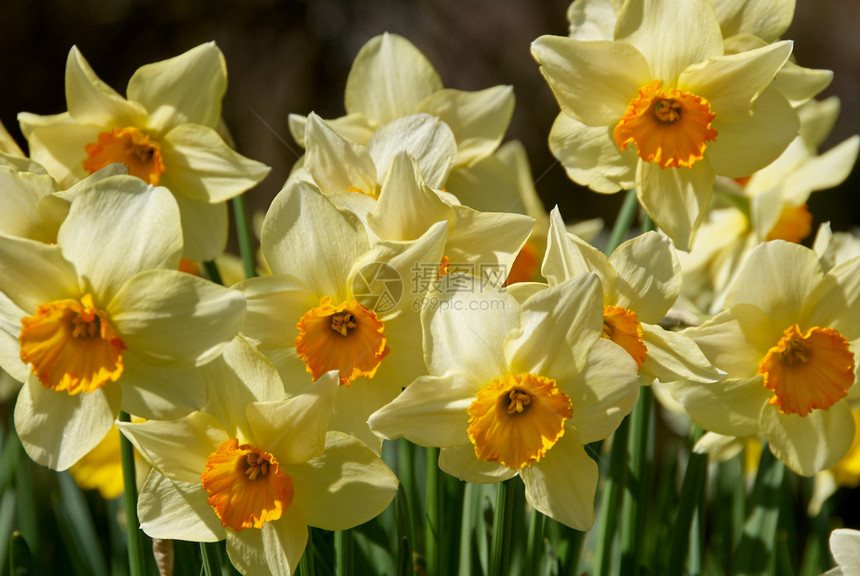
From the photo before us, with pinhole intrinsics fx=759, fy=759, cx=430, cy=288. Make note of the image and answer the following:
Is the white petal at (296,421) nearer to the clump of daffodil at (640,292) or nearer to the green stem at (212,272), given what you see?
the clump of daffodil at (640,292)

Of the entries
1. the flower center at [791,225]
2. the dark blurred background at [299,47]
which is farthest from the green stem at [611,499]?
the dark blurred background at [299,47]

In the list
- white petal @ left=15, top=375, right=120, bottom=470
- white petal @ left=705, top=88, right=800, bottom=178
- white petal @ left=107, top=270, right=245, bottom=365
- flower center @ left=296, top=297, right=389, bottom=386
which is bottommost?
white petal @ left=15, top=375, right=120, bottom=470

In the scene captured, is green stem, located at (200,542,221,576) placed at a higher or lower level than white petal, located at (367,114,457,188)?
lower

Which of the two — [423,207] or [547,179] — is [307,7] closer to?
[547,179]

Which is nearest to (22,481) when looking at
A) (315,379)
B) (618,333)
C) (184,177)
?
(184,177)

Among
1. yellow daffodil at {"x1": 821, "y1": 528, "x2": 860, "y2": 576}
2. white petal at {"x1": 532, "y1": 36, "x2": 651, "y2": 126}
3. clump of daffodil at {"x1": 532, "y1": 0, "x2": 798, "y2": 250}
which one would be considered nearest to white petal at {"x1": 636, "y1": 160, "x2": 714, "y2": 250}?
clump of daffodil at {"x1": 532, "y1": 0, "x2": 798, "y2": 250}

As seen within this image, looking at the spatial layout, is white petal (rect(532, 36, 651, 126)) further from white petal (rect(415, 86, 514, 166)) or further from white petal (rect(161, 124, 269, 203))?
white petal (rect(161, 124, 269, 203))

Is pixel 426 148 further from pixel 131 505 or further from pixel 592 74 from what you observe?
pixel 131 505

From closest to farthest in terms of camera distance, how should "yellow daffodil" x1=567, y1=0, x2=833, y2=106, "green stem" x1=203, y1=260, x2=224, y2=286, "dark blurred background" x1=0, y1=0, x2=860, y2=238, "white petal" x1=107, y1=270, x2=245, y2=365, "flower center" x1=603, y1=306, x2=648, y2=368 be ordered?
"white petal" x1=107, y1=270, x2=245, y2=365, "flower center" x1=603, y1=306, x2=648, y2=368, "yellow daffodil" x1=567, y1=0, x2=833, y2=106, "green stem" x1=203, y1=260, x2=224, y2=286, "dark blurred background" x1=0, y1=0, x2=860, y2=238
